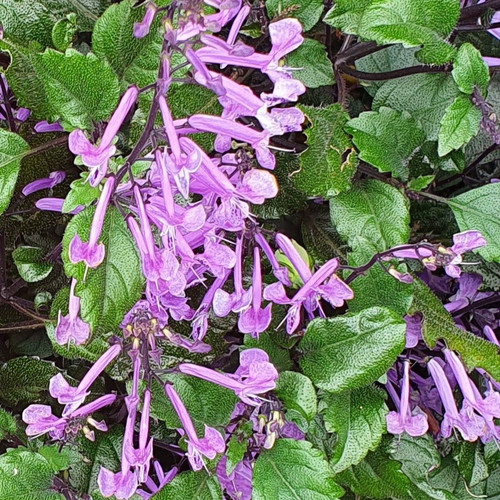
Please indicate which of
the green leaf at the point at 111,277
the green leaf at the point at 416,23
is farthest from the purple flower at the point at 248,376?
the green leaf at the point at 416,23

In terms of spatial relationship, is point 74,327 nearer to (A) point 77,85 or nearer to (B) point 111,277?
(B) point 111,277

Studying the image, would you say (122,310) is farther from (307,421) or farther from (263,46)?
(263,46)

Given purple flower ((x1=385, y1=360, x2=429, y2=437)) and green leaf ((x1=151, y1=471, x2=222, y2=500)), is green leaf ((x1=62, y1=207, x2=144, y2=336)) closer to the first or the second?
green leaf ((x1=151, y1=471, x2=222, y2=500))

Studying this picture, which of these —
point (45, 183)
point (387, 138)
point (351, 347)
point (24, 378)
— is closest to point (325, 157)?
point (387, 138)

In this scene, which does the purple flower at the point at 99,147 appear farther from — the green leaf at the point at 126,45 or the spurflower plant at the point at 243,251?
the green leaf at the point at 126,45

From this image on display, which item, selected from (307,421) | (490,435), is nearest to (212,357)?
(307,421)

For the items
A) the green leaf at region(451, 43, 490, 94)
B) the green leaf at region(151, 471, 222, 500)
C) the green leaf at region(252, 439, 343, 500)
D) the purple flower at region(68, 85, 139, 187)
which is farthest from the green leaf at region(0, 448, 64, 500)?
the green leaf at region(451, 43, 490, 94)
